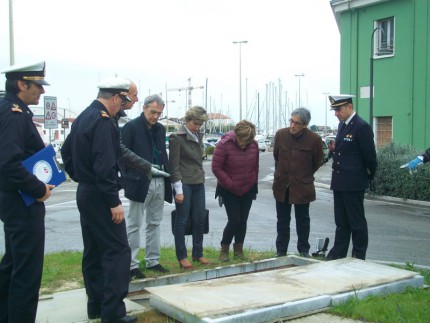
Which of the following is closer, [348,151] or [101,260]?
[101,260]

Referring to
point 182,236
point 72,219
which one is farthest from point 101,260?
point 72,219

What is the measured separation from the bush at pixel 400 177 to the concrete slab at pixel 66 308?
1243cm

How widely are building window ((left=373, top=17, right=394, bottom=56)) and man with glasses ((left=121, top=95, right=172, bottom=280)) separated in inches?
765

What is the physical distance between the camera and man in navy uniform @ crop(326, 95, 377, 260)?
7055mm

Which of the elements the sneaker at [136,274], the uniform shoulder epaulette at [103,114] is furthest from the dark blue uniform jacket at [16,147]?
the sneaker at [136,274]

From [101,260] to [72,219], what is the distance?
8729 mm

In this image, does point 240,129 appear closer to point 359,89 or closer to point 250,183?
point 250,183

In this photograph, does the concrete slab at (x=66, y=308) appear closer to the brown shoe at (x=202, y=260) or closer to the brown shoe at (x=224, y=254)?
the brown shoe at (x=202, y=260)

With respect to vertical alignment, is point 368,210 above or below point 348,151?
below

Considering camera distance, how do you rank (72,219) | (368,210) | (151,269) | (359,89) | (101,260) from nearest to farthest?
(101,260) < (151,269) < (72,219) < (368,210) < (359,89)

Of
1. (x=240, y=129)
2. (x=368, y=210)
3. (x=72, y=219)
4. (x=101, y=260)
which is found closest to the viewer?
(x=101, y=260)

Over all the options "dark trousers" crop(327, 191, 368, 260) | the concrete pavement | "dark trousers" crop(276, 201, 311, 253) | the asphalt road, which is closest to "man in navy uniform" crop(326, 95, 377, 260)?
"dark trousers" crop(327, 191, 368, 260)

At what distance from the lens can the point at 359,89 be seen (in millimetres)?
25453

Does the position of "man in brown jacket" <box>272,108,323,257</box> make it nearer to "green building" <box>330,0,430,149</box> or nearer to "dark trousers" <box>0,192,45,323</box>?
"dark trousers" <box>0,192,45,323</box>
